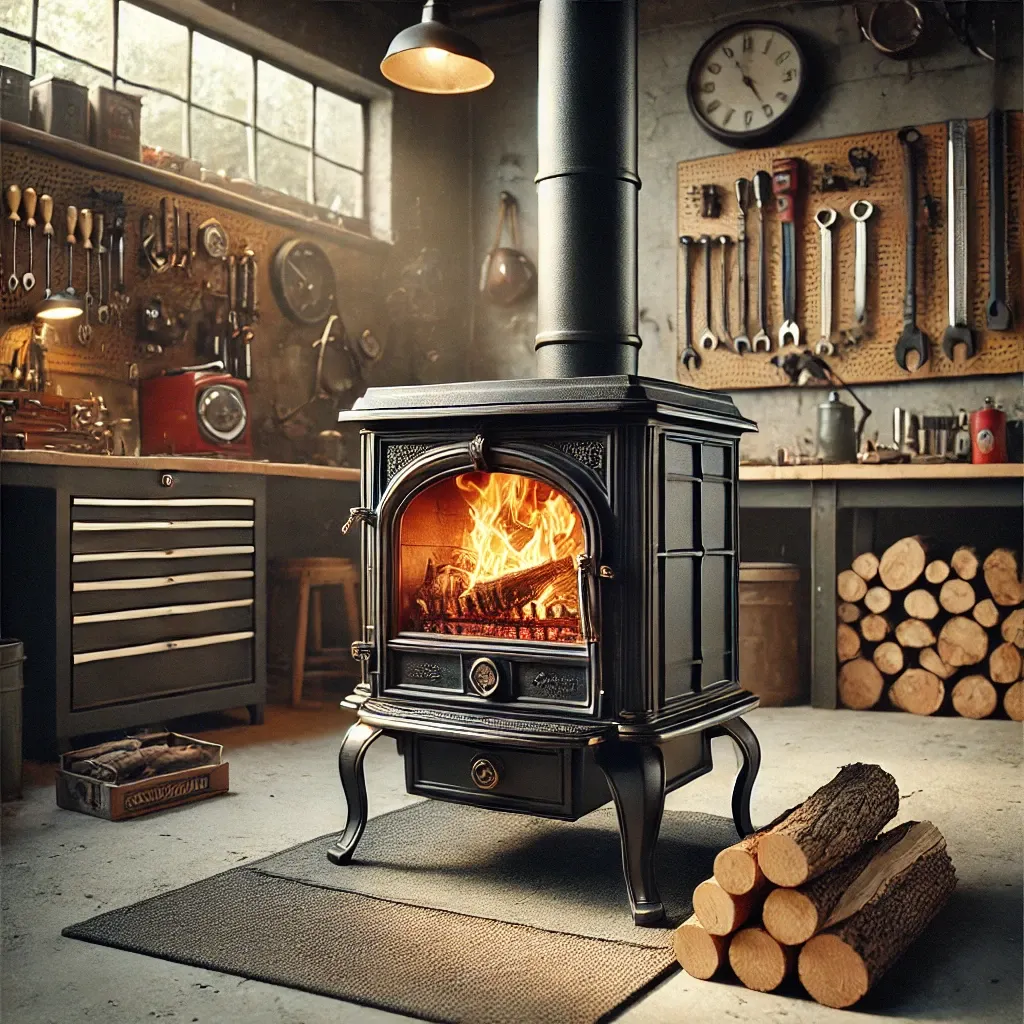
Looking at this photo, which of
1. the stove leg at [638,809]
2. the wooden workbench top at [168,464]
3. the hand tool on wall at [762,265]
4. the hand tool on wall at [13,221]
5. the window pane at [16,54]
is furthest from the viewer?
the hand tool on wall at [762,265]

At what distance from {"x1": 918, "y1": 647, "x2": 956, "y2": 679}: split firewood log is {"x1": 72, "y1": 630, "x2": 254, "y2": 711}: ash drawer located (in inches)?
100

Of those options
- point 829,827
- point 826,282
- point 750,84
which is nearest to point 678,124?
point 750,84

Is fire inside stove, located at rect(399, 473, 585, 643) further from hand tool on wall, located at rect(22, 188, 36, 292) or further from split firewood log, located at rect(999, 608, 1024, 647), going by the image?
split firewood log, located at rect(999, 608, 1024, 647)

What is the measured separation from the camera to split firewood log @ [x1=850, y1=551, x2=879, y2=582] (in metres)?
4.60

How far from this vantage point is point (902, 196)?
5.10 metres

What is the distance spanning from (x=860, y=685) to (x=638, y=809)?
2562mm

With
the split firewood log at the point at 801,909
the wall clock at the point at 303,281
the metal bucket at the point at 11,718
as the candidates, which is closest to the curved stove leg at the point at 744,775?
the split firewood log at the point at 801,909

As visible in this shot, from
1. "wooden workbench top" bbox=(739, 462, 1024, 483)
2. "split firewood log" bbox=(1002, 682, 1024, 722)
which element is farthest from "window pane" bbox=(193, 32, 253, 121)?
"split firewood log" bbox=(1002, 682, 1024, 722)

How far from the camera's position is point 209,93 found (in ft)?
16.1

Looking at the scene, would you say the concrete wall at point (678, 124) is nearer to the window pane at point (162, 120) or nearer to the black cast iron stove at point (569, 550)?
the window pane at point (162, 120)

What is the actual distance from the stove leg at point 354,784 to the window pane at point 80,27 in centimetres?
307

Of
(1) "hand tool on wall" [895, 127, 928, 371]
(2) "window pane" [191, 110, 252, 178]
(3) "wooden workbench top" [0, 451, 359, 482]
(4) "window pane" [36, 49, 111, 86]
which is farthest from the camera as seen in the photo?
(1) "hand tool on wall" [895, 127, 928, 371]

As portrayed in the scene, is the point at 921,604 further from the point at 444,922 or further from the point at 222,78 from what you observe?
the point at 222,78

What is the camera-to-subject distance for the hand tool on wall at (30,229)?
3943 mm
